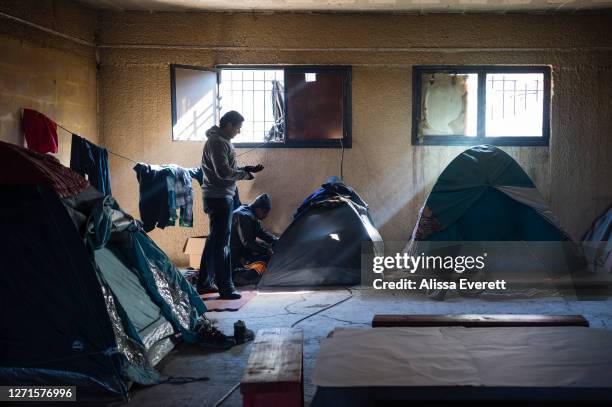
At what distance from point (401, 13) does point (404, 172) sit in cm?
189

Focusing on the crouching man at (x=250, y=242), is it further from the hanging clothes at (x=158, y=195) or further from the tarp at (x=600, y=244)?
the tarp at (x=600, y=244)

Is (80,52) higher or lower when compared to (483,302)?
higher

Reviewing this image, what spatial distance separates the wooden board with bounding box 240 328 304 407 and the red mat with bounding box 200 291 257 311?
3.10m

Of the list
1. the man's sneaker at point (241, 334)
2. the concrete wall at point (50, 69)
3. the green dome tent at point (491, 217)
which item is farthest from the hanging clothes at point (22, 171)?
the green dome tent at point (491, 217)

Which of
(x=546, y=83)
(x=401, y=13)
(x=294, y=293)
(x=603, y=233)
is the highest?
(x=401, y=13)

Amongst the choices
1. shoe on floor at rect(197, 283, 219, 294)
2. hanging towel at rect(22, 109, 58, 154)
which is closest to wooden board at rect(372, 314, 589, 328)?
shoe on floor at rect(197, 283, 219, 294)

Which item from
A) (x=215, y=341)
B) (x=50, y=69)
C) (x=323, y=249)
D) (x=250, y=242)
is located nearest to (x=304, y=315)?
(x=215, y=341)

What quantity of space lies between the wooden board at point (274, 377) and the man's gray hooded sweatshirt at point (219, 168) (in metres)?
3.47

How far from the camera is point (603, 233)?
6.86 metres

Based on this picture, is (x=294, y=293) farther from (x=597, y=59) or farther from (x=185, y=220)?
(x=597, y=59)

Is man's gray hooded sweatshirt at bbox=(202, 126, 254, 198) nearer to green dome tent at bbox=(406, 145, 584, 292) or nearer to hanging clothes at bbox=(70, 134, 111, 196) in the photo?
hanging clothes at bbox=(70, 134, 111, 196)

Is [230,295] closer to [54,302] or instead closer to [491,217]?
[54,302]

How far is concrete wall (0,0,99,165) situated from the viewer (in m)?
5.41

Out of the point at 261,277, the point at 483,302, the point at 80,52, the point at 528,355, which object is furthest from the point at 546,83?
the point at 528,355
